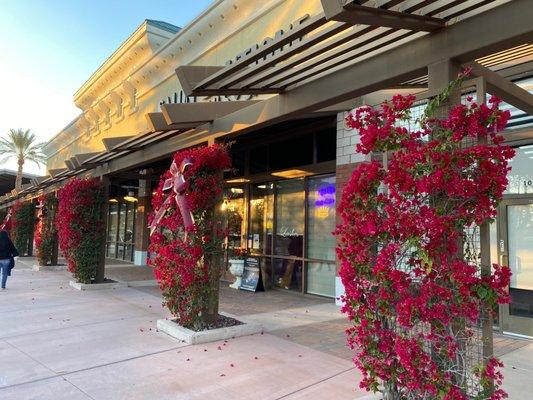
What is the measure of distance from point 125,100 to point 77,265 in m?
9.69

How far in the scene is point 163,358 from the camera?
18.5ft

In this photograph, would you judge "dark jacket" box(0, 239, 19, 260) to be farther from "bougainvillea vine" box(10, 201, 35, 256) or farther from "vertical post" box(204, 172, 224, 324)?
"bougainvillea vine" box(10, 201, 35, 256)

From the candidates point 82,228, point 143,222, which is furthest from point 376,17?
point 143,222

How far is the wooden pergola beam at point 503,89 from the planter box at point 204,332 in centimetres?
456

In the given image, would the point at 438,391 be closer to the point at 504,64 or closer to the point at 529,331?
the point at 529,331

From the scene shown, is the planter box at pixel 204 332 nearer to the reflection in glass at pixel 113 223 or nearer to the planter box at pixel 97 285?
the planter box at pixel 97 285

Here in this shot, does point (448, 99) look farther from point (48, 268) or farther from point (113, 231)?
point (113, 231)

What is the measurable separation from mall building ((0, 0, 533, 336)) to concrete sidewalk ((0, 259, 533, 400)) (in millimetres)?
2028

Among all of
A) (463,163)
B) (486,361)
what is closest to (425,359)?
(486,361)

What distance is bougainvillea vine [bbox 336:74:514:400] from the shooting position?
123 inches

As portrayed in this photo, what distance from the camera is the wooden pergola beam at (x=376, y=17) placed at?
3539mm

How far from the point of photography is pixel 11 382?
4.77 metres

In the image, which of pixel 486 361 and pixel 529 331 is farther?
pixel 529 331

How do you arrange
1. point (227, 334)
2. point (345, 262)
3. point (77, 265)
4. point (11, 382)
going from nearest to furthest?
1. point (345, 262)
2. point (11, 382)
3. point (227, 334)
4. point (77, 265)
